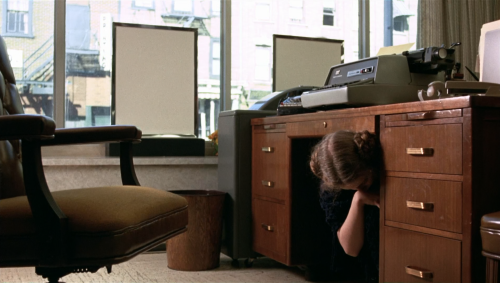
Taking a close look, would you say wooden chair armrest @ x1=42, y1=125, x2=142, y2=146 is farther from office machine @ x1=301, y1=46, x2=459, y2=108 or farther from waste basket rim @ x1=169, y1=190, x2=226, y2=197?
waste basket rim @ x1=169, y1=190, x2=226, y2=197

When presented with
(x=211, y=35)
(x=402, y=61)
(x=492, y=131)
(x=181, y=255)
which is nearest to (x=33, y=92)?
(x=211, y=35)

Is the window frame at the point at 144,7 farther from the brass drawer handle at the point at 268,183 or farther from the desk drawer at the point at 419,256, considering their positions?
the desk drawer at the point at 419,256

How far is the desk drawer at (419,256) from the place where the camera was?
147 centimetres

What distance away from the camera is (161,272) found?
269 cm

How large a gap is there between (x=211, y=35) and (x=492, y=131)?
2.50 meters

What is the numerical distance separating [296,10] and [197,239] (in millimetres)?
1929

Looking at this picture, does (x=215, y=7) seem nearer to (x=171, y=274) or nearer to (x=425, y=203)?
(x=171, y=274)

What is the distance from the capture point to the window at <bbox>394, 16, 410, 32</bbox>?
405 cm

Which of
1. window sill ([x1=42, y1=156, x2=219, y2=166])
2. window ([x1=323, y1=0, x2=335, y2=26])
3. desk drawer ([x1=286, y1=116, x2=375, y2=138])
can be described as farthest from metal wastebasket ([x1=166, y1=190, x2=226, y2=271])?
window ([x1=323, y1=0, x2=335, y2=26])

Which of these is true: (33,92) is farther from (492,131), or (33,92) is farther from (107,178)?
(492,131)

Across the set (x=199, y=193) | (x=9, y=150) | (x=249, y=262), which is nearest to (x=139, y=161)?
(x=199, y=193)

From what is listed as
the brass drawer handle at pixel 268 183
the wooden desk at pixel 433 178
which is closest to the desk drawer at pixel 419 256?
the wooden desk at pixel 433 178

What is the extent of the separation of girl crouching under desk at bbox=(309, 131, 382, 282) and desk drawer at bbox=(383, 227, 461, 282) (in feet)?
0.58

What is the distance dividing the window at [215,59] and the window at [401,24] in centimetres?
142
